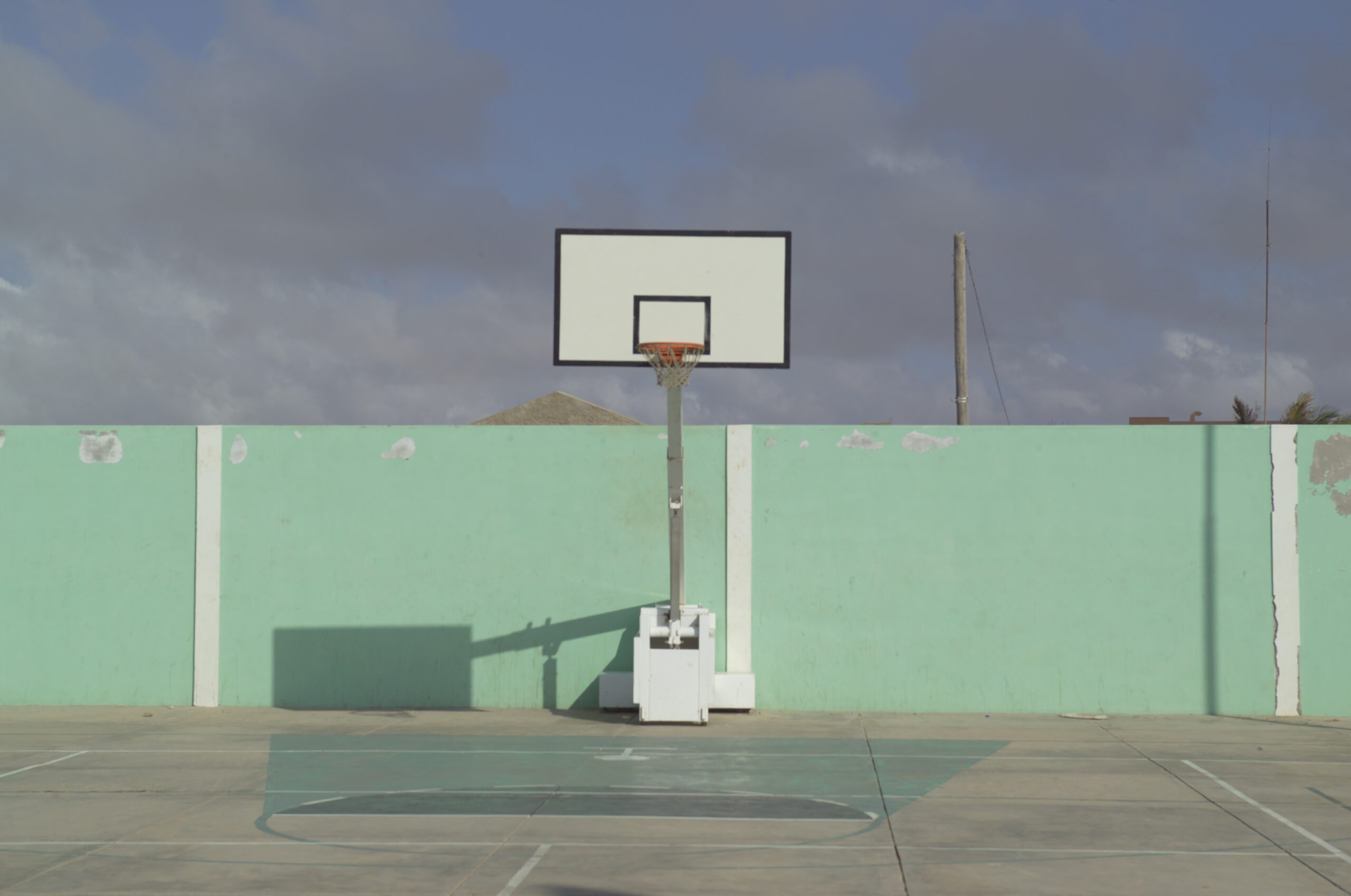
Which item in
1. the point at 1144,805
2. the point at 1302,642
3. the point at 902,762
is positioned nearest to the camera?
the point at 1144,805

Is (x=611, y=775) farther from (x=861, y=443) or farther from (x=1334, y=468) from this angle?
(x=1334, y=468)

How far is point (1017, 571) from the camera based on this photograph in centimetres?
1422

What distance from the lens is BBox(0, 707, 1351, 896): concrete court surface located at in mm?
7281

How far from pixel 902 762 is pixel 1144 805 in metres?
2.30

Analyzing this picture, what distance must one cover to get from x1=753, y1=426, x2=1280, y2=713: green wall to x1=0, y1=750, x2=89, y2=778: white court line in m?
7.31

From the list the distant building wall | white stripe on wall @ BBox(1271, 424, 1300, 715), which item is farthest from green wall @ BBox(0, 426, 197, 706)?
white stripe on wall @ BBox(1271, 424, 1300, 715)

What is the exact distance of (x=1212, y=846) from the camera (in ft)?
26.2

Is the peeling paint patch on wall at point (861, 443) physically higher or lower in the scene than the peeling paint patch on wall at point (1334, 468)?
higher

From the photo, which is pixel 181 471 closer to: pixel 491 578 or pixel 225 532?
pixel 225 532

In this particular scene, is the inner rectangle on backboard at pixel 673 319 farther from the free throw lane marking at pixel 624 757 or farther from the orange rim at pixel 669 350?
the free throw lane marking at pixel 624 757

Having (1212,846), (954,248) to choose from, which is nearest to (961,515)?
(1212,846)

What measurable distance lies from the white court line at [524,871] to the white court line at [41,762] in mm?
5436

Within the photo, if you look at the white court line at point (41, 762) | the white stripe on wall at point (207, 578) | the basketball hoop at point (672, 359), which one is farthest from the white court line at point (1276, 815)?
the white stripe on wall at point (207, 578)

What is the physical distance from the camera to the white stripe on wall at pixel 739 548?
46.8 ft
